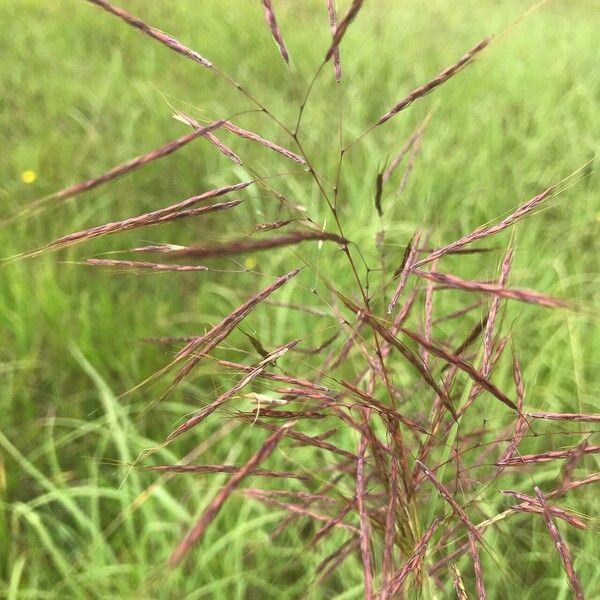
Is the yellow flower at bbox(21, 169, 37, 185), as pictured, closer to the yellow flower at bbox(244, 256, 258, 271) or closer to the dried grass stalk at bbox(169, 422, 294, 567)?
→ the yellow flower at bbox(244, 256, 258, 271)

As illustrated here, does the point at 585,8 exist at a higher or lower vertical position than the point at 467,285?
higher

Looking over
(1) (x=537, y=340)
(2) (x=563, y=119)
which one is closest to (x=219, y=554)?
(1) (x=537, y=340)

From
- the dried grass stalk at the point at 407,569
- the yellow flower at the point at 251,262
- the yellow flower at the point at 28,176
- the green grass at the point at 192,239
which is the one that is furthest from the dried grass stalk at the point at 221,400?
the yellow flower at the point at 28,176

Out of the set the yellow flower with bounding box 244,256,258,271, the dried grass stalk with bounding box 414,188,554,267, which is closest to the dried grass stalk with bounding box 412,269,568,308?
the dried grass stalk with bounding box 414,188,554,267

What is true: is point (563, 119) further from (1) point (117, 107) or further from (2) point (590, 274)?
(1) point (117, 107)

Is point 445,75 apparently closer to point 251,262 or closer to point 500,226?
point 500,226

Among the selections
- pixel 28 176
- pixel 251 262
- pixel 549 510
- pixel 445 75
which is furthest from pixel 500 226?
pixel 28 176
